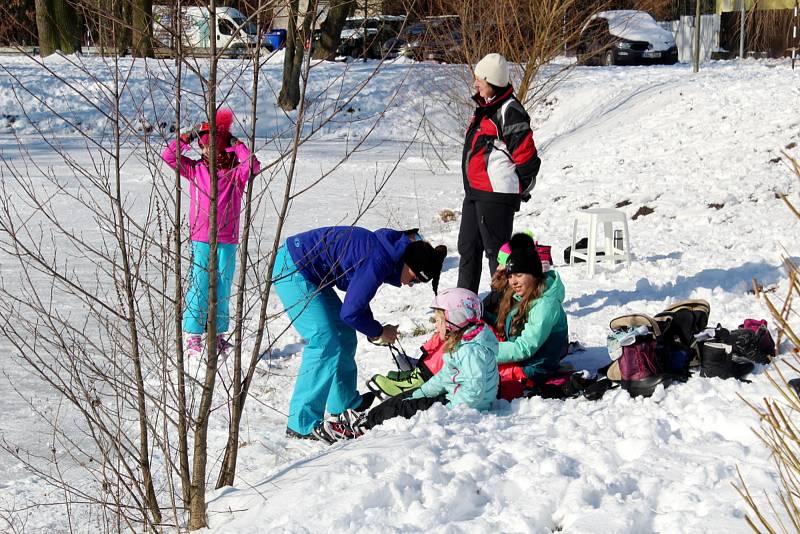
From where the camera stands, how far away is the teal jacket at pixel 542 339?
5.68 meters

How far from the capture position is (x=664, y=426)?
463 centimetres

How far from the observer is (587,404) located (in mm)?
5164

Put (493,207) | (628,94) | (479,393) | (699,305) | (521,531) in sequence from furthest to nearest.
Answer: (628,94)
(493,207)
(699,305)
(479,393)
(521,531)

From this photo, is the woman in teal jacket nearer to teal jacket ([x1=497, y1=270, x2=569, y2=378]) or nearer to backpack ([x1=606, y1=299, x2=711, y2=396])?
teal jacket ([x1=497, y1=270, x2=569, y2=378])

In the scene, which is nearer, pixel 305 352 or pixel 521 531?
pixel 521 531

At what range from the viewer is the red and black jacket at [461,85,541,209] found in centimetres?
667

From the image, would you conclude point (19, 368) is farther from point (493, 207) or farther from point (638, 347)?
point (638, 347)

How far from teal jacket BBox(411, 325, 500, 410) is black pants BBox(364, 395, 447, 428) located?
0.10 m

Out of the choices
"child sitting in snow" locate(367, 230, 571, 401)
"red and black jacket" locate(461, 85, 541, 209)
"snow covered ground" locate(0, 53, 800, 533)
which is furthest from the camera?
"red and black jacket" locate(461, 85, 541, 209)

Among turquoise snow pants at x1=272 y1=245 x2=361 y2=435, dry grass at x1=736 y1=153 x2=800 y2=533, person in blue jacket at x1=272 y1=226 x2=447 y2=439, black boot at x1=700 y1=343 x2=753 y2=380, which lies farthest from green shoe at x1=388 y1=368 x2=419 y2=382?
dry grass at x1=736 y1=153 x2=800 y2=533

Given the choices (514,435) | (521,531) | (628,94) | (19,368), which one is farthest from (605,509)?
(628,94)

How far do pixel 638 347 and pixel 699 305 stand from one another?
2.94 feet

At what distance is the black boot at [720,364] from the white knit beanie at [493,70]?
7.67 ft

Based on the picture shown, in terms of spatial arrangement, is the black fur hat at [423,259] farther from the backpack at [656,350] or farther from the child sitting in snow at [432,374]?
the backpack at [656,350]
